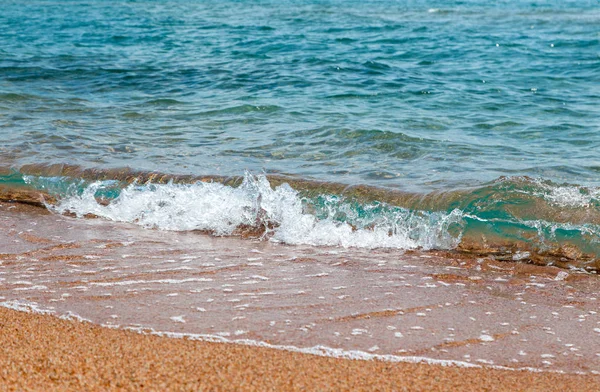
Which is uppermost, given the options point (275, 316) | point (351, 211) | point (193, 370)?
point (193, 370)

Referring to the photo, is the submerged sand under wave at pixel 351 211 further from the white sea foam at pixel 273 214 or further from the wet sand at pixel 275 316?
the wet sand at pixel 275 316

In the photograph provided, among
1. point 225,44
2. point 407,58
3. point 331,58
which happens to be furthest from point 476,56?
point 225,44

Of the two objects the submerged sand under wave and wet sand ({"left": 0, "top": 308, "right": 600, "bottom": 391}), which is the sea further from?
wet sand ({"left": 0, "top": 308, "right": 600, "bottom": 391})

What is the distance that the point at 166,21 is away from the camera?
62.1ft

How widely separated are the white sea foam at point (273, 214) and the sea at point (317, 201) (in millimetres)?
17

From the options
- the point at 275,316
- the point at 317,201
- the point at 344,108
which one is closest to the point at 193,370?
the point at 275,316

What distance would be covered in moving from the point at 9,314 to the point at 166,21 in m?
16.4

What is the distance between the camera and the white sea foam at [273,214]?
16.9 ft

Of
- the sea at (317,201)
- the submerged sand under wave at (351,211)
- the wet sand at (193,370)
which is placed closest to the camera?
the wet sand at (193,370)

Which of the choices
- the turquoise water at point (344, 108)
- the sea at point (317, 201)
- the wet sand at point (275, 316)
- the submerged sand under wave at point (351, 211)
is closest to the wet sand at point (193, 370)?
the wet sand at point (275, 316)

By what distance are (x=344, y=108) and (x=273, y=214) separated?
158 inches

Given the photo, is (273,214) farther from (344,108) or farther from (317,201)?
(344,108)

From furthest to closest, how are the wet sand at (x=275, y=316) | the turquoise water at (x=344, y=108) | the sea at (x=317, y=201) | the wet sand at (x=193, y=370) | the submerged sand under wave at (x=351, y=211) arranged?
the turquoise water at (x=344, y=108) → the submerged sand under wave at (x=351, y=211) → the sea at (x=317, y=201) → the wet sand at (x=275, y=316) → the wet sand at (x=193, y=370)

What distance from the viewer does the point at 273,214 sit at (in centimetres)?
546
